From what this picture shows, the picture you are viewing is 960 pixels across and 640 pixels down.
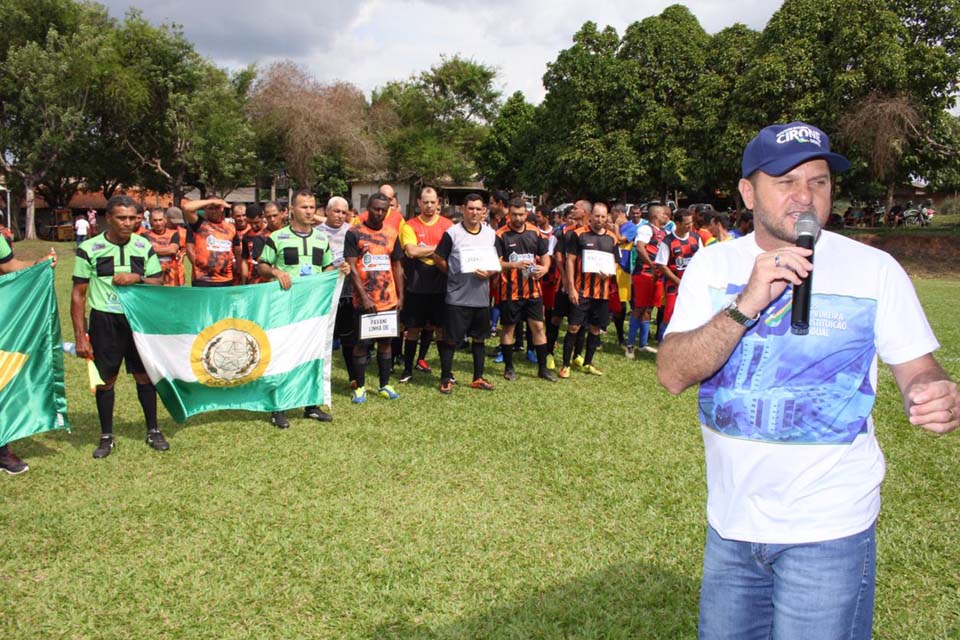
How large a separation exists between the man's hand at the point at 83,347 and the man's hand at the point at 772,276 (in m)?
5.30

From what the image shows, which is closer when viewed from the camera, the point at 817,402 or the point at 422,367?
the point at 817,402

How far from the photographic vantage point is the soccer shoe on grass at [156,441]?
585 cm

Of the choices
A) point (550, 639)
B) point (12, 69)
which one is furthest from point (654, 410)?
point (12, 69)

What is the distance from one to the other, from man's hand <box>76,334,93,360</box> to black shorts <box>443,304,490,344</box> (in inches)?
141

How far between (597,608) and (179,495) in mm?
3075

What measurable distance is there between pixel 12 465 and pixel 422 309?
4367 millimetres

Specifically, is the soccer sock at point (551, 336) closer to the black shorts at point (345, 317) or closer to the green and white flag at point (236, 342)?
the black shorts at point (345, 317)

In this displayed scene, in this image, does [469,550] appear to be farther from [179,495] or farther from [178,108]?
[178,108]

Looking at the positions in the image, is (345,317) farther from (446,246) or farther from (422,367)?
(422,367)

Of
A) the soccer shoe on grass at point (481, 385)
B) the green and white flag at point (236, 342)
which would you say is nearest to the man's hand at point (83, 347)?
the green and white flag at point (236, 342)

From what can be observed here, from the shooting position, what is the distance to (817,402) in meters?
1.90

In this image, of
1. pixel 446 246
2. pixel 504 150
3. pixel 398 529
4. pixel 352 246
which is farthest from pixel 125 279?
pixel 504 150

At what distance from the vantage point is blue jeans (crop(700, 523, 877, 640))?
6.13ft

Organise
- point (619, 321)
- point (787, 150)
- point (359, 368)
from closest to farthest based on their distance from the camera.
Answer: point (787, 150)
point (359, 368)
point (619, 321)
